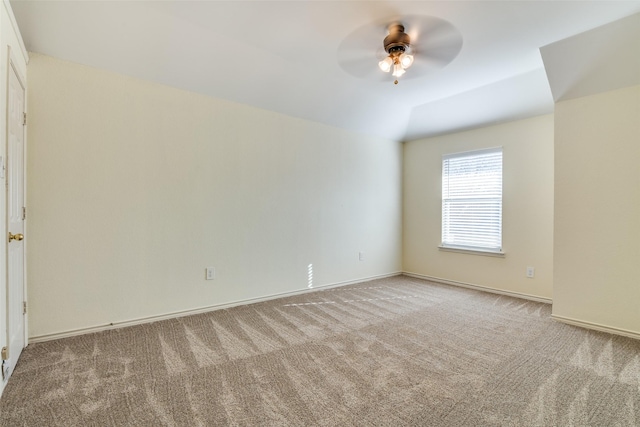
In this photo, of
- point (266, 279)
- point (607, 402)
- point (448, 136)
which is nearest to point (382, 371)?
point (607, 402)

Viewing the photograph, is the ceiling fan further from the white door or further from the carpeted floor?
the white door

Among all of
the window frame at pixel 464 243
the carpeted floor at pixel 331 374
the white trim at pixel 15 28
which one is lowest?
the carpeted floor at pixel 331 374

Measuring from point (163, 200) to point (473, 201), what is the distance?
4.07 m

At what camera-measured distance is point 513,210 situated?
13.1 feet

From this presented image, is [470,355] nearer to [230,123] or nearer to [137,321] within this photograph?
[137,321]

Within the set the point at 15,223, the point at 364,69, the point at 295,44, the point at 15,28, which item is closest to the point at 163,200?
the point at 15,223

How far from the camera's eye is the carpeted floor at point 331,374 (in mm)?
1618

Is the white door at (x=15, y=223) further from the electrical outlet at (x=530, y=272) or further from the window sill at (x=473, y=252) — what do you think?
the electrical outlet at (x=530, y=272)

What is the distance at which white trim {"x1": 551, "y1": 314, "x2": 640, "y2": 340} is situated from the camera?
8.80ft

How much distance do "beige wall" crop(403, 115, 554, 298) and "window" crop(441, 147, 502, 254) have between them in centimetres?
10

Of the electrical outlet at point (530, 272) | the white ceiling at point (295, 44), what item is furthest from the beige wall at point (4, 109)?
the electrical outlet at point (530, 272)

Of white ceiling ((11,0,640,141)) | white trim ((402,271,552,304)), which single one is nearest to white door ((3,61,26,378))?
white ceiling ((11,0,640,141))

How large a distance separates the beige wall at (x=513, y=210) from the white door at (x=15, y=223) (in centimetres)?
484

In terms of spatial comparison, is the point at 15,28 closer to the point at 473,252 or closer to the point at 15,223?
the point at 15,223
